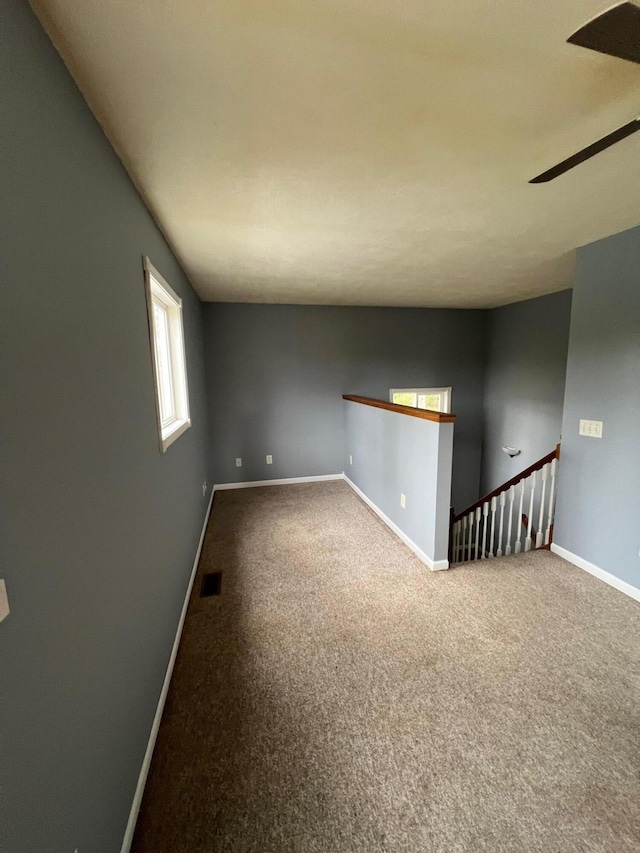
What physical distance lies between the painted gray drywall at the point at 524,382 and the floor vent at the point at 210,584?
155 inches

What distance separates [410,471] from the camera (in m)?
2.84

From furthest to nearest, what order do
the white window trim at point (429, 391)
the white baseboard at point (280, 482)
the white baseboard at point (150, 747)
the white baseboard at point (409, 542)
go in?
the white window trim at point (429, 391) < the white baseboard at point (280, 482) < the white baseboard at point (409, 542) < the white baseboard at point (150, 747)

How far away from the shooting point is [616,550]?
2320mm

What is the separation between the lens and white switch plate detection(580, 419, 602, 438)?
2.40m

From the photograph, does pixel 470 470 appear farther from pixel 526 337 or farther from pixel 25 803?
pixel 25 803

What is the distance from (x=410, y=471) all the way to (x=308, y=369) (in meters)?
2.28

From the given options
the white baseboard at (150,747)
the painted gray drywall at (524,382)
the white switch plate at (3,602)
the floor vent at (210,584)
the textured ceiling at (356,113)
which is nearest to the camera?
the white switch plate at (3,602)

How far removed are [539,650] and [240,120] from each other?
277 cm

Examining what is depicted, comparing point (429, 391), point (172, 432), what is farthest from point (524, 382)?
point (172, 432)

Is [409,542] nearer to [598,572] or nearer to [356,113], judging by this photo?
[598,572]

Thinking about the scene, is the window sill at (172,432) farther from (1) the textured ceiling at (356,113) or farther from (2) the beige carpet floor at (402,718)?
(1) the textured ceiling at (356,113)

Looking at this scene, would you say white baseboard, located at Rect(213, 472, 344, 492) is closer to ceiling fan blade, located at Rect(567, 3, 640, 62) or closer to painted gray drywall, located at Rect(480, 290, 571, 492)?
painted gray drywall, located at Rect(480, 290, 571, 492)

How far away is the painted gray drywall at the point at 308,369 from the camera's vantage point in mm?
4383

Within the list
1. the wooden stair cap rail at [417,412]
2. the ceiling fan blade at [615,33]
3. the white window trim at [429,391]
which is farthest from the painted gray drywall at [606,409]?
the white window trim at [429,391]
